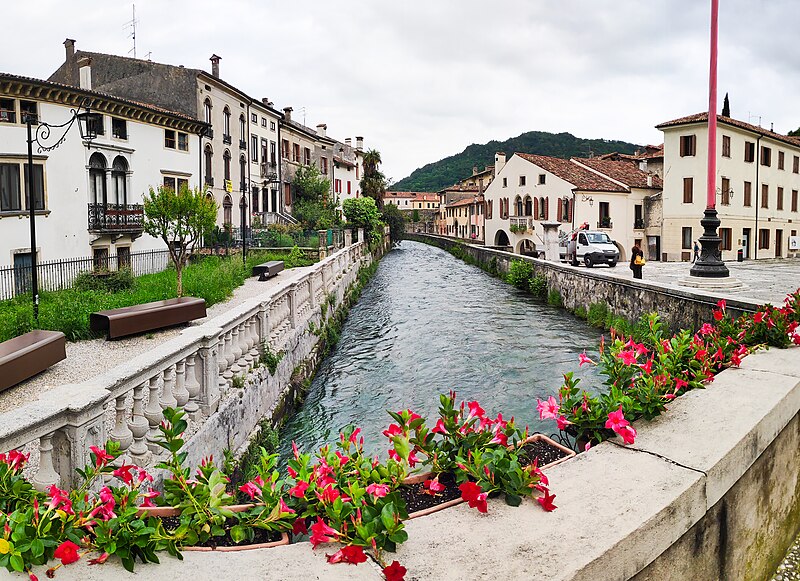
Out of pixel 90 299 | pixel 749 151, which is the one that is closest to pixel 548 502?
pixel 90 299

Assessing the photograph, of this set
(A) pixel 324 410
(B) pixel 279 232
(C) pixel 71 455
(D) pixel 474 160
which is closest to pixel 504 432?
(C) pixel 71 455

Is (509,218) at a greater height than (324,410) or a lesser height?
greater

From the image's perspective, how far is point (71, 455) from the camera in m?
3.17

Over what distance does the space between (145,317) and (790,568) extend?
915cm

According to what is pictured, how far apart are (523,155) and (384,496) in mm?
47622

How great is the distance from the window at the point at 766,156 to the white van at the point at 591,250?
63.8 ft

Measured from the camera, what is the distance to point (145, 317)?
9.93 m

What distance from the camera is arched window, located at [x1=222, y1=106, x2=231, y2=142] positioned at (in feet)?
119

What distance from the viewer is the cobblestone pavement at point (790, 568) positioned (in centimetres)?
354

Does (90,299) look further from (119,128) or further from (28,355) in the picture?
(119,128)

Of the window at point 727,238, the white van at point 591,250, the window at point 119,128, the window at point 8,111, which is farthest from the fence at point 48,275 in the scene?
the window at point 727,238

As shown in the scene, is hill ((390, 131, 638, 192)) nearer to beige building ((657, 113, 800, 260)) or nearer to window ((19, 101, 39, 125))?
beige building ((657, 113, 800, 260))

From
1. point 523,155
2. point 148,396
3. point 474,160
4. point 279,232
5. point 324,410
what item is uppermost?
point 474,160

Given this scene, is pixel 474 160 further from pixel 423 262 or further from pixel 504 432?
pixel 504 432
